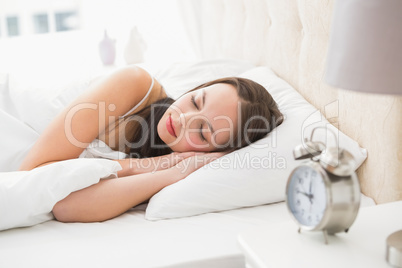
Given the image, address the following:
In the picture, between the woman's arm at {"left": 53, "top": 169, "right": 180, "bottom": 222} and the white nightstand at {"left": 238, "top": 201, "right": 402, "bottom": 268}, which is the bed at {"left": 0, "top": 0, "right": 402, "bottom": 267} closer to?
the woman's arm at {"left": 53, "top": 169, "right": 180, "bottom": 222}

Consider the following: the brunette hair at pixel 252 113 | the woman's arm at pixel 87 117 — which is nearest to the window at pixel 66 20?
the woman's arm at pixel 87 117

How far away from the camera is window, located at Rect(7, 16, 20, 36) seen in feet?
11.4

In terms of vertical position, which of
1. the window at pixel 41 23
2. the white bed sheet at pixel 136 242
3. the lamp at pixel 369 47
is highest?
the lamp at pixel 369 47

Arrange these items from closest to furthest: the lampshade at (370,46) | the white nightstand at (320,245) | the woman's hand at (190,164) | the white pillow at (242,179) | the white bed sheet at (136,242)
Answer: the lampshade at (370,46) → the white nightstand at (320,245) → the white bed sheet at (136,242) → the white pillow at (242,179) → the woman's hand at (190,164)

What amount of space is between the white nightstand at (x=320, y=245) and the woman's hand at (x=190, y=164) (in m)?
0.51

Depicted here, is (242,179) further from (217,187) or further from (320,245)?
(320,245)

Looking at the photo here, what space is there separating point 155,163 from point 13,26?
2.46 metres

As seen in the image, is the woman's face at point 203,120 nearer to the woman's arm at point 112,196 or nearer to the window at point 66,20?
the woman's arm at point 112,196

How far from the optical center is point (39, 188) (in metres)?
1.30

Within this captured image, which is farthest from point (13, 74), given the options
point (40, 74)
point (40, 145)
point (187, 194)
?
point (187, 194)

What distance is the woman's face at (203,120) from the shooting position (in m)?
1.53

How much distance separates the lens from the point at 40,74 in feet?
6.68

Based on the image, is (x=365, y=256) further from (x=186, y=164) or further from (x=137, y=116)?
(x=137, y=116)

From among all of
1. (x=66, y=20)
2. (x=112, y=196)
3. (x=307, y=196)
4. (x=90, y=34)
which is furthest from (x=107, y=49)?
(x=307, y=196)
